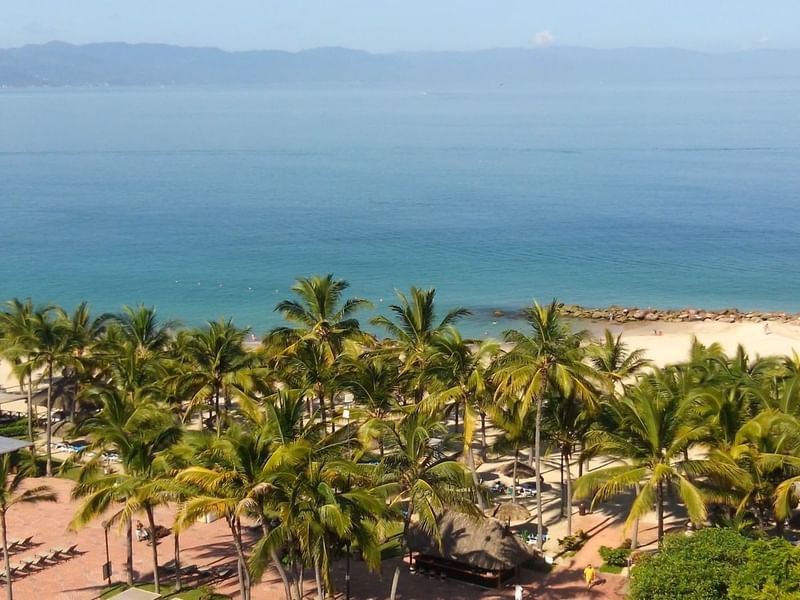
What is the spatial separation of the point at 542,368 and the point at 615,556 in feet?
18.0

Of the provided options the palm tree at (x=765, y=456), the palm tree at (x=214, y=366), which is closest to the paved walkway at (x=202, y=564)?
the palm tree at (x=765, y=456)

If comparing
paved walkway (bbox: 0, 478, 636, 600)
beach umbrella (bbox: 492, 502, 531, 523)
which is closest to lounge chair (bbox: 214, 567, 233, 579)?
paved walkway (bbox: 0, 478, 636, 600)

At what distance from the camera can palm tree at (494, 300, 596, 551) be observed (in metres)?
27.9

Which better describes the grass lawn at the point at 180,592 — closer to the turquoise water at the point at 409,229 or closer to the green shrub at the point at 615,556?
the green shrub at the point at 615,556

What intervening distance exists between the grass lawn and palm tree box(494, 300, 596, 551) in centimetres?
943

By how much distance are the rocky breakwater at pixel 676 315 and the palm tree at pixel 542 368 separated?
43.7 meters

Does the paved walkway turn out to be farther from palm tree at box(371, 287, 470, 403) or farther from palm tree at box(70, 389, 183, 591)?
palm tree at box(371, 287, 470, 403)

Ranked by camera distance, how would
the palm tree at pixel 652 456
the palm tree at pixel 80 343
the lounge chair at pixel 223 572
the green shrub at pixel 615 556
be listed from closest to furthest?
the palm tree at pixel 652 456, the green shrub at pixel 615 556, the lounge chair at pixel 223 572, the palm tree at pixel 80 343

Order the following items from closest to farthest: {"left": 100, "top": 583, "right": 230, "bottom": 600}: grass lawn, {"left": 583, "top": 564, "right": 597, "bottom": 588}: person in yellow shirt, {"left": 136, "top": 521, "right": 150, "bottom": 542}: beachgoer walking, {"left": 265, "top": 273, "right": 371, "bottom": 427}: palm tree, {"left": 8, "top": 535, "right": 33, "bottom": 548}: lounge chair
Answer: {"left": 583, "top": 564, "right": 597, "bottom": 588}: person in yellow shirt
{"left": 100, "top": 583, "right": 230, "bottom": 600}: grass lawn
{"left": 8, "top": 535, "right": 33, "bottom": 548}: lounge chair
{"left": 136, "top": 521, "right": 150, "bottom": 542}: beachgoer walking
{"left": 265, "top": 273, "right": 371, "bottom": 427}: palm tree

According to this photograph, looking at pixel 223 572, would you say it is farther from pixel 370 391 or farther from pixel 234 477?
pixel 234 477

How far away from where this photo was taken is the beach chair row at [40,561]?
1135 inches

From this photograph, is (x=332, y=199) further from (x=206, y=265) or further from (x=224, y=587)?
(x=224, y=587)

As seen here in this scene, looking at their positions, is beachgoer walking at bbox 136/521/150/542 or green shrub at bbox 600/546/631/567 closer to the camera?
green shrub at bbox 600/546/631/567

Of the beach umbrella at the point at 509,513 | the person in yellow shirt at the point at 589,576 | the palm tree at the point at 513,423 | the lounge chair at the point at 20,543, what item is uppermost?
the palm tree at the point at 513,423
